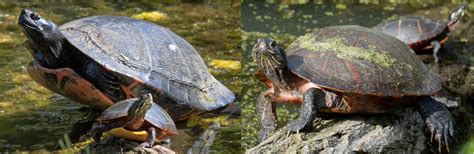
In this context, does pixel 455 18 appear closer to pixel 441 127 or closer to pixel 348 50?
pixel 441 127

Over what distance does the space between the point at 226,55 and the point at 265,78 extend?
90 centimetres

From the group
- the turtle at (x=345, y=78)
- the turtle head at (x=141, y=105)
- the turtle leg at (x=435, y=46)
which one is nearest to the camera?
the turtle head at (x=141, y=105)

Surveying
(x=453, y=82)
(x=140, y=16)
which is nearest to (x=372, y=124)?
(x=453, y=82)

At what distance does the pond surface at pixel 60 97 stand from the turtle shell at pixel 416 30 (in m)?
1.04

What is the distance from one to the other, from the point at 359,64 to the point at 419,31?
6.31 feet

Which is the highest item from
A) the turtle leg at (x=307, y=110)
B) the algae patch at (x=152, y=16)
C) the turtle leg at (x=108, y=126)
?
the turtle leg at (x=307, y=110)

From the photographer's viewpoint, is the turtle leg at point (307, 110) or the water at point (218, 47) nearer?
the turtle leg at point (307, 110)

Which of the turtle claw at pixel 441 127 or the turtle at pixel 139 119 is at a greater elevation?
the turtle at pixel 139 119

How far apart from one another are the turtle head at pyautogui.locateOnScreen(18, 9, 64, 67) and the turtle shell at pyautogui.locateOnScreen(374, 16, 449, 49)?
7.76 feet

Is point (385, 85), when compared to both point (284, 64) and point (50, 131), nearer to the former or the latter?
point (284, 64)

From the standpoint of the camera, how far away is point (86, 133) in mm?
2578

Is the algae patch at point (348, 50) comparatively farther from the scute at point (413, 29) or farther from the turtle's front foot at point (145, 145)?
the scute at point (413, 29)

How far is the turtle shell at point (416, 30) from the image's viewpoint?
430 cm

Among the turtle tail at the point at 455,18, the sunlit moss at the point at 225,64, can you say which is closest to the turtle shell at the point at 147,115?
the sunlit moss at the point at 225,64
